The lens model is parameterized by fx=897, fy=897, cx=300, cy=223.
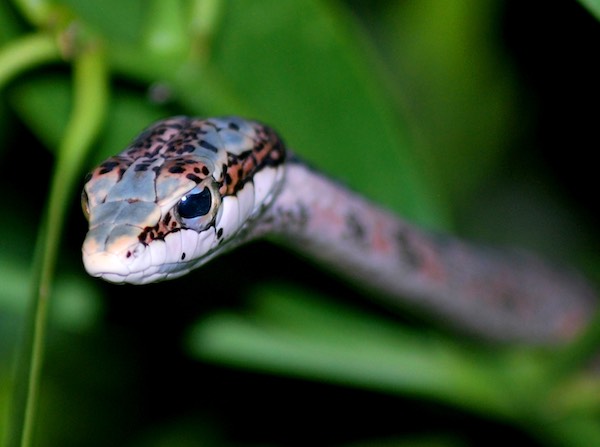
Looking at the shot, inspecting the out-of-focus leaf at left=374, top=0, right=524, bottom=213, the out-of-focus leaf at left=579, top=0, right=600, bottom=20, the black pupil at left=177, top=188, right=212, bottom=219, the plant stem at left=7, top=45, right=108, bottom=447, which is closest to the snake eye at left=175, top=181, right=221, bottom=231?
the black pupil at left=177, top=188, right=212, bottom=219

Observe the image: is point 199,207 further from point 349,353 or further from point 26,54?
point 349,353

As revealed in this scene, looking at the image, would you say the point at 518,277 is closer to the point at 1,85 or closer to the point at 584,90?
the point at 584,90

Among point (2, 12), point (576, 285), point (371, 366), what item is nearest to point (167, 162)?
point (2, 12)

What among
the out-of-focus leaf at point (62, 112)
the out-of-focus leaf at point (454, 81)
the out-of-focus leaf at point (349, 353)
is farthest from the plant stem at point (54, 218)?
the out-of-focus leaf at point (454, 81)

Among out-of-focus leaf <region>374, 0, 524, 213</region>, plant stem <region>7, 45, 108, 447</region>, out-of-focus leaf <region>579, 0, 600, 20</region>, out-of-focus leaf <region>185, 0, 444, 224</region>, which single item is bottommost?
plant stem <region>7, 45, 108, 447</region>

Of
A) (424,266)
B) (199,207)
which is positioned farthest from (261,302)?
(199,207)

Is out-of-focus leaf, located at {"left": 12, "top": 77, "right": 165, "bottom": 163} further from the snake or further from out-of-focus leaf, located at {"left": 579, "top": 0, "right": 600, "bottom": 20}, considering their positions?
out-of-focus leaf, located at {"left": 579, "top": 0, "right": 600, "bottom": 20}

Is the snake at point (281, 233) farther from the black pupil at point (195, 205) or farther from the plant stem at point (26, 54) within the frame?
the plant stem at point (26, 54)
